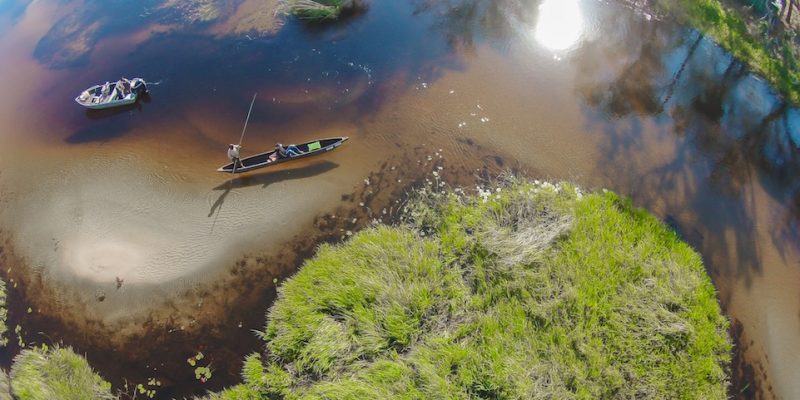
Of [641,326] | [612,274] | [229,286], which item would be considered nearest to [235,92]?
[229,286]

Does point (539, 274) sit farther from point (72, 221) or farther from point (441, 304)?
point (72, 221)

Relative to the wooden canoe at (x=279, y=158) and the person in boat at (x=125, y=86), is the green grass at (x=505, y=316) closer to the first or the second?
the wooden canoe at (x=279, y=158)

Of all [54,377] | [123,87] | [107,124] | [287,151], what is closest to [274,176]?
[287,151]

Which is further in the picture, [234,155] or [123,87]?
[123,87]

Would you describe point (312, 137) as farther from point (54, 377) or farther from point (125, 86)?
point (54, 377)

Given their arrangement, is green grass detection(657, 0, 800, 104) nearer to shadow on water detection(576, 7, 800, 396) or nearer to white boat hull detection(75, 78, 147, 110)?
shadow on water detection(576, 7, 800, 396)

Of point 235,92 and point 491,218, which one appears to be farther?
point 235,92
